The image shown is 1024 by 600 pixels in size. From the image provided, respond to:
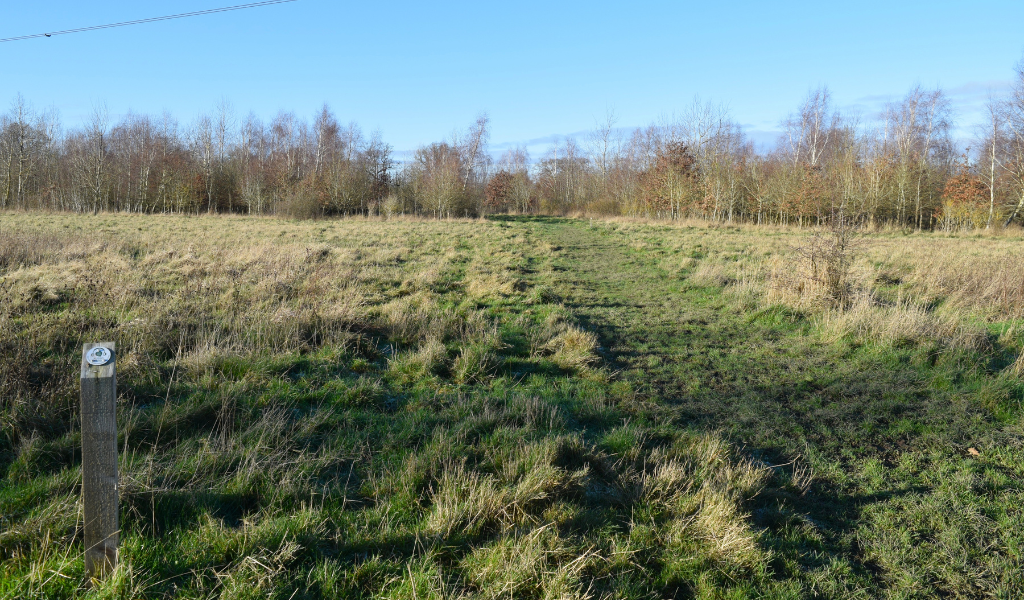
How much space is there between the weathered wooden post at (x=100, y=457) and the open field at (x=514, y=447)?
0.16 m

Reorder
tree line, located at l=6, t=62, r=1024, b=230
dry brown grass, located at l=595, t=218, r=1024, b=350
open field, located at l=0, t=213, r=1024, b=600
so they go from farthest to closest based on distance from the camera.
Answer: tree line, located at l=6, t=62, r=1024, b=230 → dry brown grass, located at l=595, t=218, r=1024, b=350 → open field, located at l=0, t=213, r=1024, b=600

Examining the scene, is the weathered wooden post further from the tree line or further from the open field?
the tree line

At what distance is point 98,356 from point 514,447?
8.64ft

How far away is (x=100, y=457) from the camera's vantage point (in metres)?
2.20

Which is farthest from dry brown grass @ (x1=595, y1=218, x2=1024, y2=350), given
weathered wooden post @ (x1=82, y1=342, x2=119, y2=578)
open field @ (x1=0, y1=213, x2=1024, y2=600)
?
weathered wooden post @ (x1=82, y1=342, x2=119, y2=578)

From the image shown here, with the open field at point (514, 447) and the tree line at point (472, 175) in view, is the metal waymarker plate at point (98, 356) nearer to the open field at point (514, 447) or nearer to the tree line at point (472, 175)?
the open field at point (514, 447)

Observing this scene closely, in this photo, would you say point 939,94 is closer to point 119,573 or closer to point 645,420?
point 645,420

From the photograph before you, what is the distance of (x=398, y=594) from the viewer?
97.5 inches

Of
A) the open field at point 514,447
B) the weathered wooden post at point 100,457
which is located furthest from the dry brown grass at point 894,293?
the weathered wooden post at point 100,457

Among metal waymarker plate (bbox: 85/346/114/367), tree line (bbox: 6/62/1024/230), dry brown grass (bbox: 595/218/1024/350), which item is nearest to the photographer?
metal waymarker plate (bbox: 85/346/114/367)

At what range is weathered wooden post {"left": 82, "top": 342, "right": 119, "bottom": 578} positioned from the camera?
6.89 ft

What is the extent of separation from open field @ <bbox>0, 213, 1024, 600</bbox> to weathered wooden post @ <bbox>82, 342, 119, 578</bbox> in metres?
0.16

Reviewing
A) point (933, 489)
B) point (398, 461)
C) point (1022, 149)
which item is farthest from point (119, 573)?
point (1022, 149)

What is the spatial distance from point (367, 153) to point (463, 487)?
4795 centimetres
